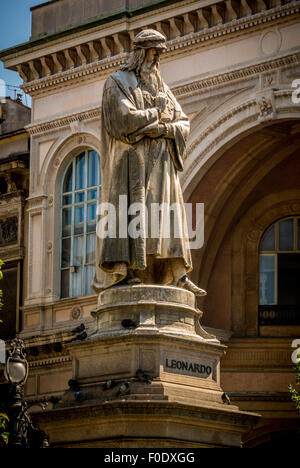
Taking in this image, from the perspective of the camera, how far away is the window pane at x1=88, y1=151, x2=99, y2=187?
1513 inches

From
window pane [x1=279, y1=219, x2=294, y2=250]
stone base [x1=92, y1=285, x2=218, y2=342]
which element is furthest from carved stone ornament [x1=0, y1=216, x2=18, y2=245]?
stone base [x1=92, y1=285, x2=218, y2=342]

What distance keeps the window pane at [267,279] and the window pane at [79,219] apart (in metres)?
4.87

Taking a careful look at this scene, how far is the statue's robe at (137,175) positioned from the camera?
57.8 feet

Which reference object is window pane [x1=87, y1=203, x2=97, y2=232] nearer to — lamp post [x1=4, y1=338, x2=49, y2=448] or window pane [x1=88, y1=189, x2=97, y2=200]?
window pane [x1=88, y1=189, x2=97, y2=200]

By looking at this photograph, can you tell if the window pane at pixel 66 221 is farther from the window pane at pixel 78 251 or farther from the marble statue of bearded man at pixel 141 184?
the marble statue of bearded man at pixel 141 184

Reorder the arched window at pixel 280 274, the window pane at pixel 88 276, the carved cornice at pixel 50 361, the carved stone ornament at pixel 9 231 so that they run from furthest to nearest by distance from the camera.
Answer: the carved stone ornament at pixel 9 231
the window pane at pixel 88 276
the carved cornice at pixel 50 361
the arched window at pixel 280 274

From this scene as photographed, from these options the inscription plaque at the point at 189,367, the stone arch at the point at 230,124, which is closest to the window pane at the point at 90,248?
the stone arch at the point at 230,124

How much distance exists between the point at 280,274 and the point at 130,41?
277 inches

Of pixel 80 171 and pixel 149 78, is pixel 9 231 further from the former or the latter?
pixel 149 78

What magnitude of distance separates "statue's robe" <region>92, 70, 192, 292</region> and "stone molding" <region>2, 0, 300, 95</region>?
16019 mm

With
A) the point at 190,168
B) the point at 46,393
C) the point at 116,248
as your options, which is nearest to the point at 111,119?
the point at 116,248

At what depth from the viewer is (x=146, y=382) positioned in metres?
16.6

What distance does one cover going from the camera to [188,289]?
1789 cm

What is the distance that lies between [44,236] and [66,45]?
511 cm
